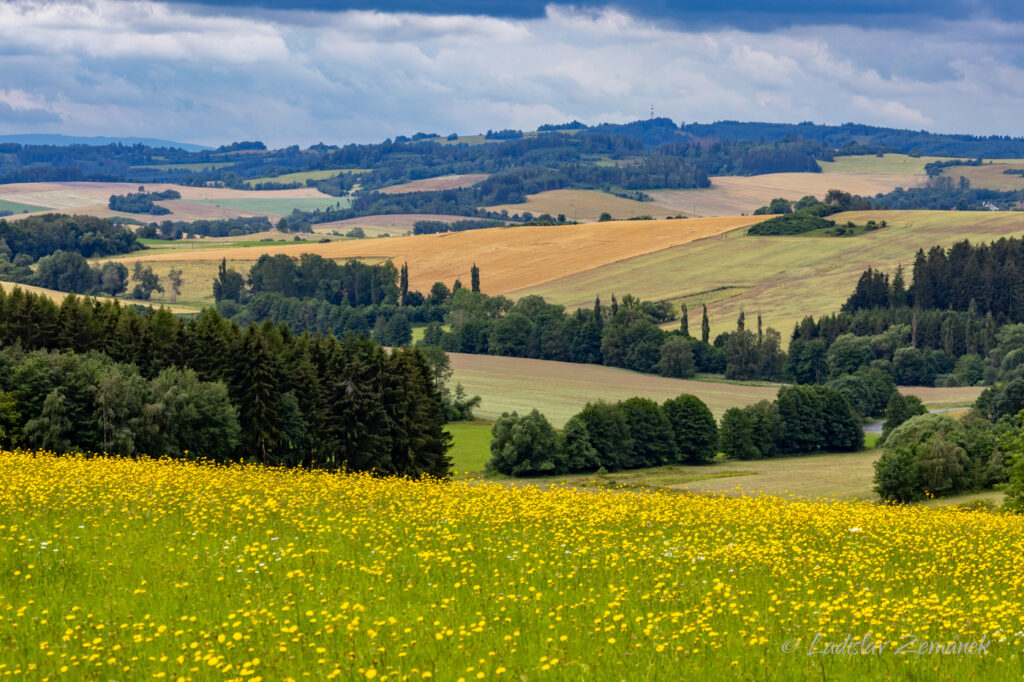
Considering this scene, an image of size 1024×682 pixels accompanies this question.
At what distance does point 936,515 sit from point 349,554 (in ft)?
57.1

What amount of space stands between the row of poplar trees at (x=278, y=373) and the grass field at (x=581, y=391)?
229 ft

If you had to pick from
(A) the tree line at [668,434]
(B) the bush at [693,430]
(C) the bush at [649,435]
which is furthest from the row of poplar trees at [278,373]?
(B) the bush at [693,430]

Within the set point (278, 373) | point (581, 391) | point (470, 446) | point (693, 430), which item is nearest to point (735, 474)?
point (693, 430)

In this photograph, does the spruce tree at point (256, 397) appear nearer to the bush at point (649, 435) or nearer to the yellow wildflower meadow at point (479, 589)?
the yellow wildflower meadow at point (479, 589)

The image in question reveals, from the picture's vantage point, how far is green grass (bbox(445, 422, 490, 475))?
120562 millimetres

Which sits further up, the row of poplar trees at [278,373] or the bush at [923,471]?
the row of poplar trees at [278,373]

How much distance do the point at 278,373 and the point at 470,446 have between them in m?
62.0

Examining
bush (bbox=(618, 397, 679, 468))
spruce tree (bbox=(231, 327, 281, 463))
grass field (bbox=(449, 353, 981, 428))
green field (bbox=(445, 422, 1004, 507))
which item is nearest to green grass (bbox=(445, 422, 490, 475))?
green field (bbox=(445, 422, 1004, 507))

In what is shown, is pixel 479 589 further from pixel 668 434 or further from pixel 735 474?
pixel 668 434

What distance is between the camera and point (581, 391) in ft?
582

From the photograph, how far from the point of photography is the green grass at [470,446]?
396 ft

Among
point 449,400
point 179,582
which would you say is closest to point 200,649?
point 179,582

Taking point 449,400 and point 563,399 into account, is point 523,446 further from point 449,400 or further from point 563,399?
point 563,399

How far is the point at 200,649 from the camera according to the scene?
581 inches
